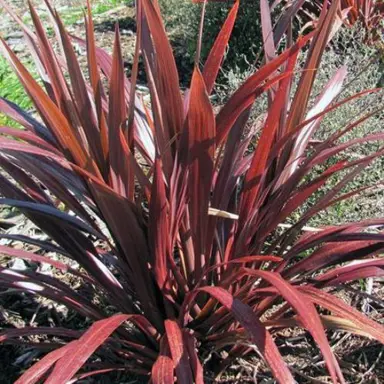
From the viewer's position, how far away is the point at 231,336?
158 centimetres

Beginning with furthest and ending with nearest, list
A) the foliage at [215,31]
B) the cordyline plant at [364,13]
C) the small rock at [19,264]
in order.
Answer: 1. the foliage at [215,31]
2. the cordyline plant at [364,13]
3. the small rock at [19,264]

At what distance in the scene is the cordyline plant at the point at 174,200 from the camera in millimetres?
1292

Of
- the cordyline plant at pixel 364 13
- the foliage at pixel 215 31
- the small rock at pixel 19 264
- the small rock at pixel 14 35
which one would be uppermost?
the small rock at pixel 14 35

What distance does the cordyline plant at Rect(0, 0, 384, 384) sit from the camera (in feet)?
4.24

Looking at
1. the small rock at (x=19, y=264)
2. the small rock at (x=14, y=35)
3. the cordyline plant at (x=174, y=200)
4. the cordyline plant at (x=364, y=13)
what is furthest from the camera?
the small rock at (x=14, y=35)

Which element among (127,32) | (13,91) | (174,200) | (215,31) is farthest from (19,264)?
(127,32)

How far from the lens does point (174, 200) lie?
1421 millimetres

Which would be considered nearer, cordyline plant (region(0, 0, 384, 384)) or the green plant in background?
cordyline plant (region(0, 0, 384, 384))

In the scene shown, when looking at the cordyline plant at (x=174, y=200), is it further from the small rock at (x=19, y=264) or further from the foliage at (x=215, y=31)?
the foliage at (x=215, y=31)

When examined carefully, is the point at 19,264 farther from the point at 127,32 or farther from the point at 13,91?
the point at 127,32

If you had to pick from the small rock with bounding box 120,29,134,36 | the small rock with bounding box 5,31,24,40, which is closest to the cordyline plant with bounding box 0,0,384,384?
the small rock with bounding box 120,29,134,36

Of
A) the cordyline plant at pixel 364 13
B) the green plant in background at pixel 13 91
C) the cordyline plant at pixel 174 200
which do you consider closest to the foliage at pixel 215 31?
the cordyline plant at pixel 364 13

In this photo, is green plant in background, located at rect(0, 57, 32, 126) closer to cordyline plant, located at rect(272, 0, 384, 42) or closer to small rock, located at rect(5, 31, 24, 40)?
small rock, located at rect(5, 31, 24, 40)

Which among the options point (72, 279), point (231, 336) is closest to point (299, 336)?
point (231, 336)
